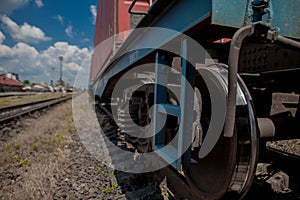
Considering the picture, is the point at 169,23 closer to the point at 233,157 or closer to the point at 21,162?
the point at 233,157

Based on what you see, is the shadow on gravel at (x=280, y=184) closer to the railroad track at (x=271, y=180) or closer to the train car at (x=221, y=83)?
the railroad track at (x=271, y=180)

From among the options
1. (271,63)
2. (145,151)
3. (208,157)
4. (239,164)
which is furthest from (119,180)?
(271,63)

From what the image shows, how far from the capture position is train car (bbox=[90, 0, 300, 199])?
1131mm

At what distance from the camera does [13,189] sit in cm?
288

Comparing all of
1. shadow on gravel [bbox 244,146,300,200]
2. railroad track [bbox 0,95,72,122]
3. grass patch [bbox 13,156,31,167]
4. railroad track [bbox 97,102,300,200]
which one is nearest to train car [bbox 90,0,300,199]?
railroad track [bbox 97,102,300,200]

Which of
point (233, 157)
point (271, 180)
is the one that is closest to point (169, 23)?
point (233, 157)

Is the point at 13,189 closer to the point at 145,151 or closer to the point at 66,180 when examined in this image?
the point at 66,180

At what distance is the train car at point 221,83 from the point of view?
113 cm

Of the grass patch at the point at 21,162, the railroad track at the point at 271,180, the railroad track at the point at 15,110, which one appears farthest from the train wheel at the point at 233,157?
the railroad track at the point at 15,110

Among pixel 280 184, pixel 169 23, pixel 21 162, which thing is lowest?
pixel 21 162

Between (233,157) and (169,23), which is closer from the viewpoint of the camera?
(233,157)

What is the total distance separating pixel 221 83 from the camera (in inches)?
53.9

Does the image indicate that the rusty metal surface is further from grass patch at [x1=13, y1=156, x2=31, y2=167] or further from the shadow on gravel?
Answer: grass patch at [x1=13, y1=156, x2=31, y2=167]

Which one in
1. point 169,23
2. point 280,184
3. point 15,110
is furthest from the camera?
point 15,110
